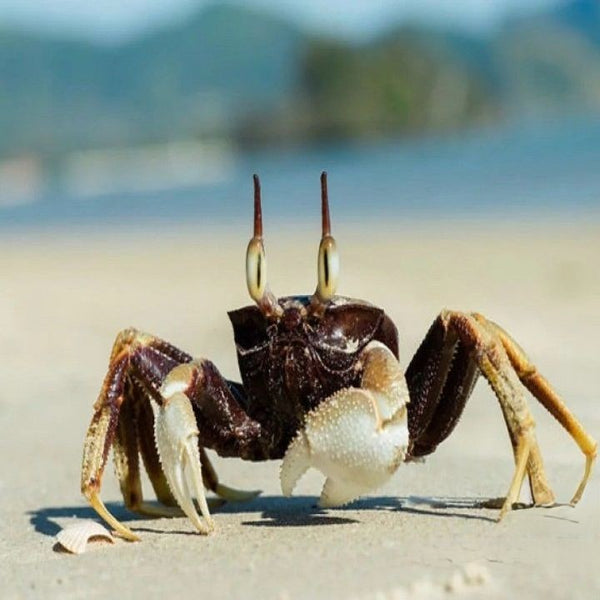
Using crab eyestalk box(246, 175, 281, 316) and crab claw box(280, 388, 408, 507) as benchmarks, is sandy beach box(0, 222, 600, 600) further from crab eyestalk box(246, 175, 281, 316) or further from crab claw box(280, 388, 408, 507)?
crab eyestalk box(246, 175, 281, 316)

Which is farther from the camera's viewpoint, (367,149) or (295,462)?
(367,149)

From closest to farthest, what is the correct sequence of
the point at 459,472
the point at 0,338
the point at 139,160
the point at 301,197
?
the point at 459,472 → the point at 0,338 → the point at 301,197 → the point at 139,160

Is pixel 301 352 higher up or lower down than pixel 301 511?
higher up

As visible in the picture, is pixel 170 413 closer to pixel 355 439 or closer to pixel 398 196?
pixel 355 439

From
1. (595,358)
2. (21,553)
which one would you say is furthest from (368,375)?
(595,358)

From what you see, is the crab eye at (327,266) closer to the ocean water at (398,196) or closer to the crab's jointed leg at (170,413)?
the crab's jointed leg at (170,413)

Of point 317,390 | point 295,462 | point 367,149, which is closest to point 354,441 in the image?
point 295,462

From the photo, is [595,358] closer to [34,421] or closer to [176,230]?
[34,421]
